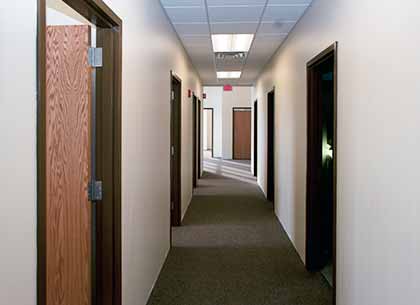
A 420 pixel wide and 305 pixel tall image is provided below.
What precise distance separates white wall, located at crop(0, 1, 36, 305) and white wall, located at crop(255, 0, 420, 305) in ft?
4.42

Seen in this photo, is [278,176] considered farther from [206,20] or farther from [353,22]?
[353,22]

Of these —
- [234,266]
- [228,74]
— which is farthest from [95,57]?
[228,74]

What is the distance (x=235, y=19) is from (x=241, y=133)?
11549mm

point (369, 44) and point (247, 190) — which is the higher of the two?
point (369, 44)

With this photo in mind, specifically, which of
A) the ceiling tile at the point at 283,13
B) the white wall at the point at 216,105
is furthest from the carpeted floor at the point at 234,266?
the white wall at the point at 216,105

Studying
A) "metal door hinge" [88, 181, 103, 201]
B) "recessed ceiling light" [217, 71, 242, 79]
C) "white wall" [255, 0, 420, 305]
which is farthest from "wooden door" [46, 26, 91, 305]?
"recessed ceiling light" [217, 71, 242, 79]

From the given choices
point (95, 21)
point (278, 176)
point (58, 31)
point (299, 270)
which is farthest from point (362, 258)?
point (278, 176)

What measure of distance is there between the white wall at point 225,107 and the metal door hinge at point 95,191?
12950 mm

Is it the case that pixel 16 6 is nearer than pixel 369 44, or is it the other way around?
pixel 16 6

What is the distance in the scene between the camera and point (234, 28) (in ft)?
14.2

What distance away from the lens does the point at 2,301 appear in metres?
1.05

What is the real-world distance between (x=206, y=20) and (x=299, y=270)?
2.56 metres

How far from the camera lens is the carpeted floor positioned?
304 centimetres

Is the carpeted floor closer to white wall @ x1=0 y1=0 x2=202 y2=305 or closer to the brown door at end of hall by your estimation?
white wall @ x1=0 y1=0 x2=202 y2=305
